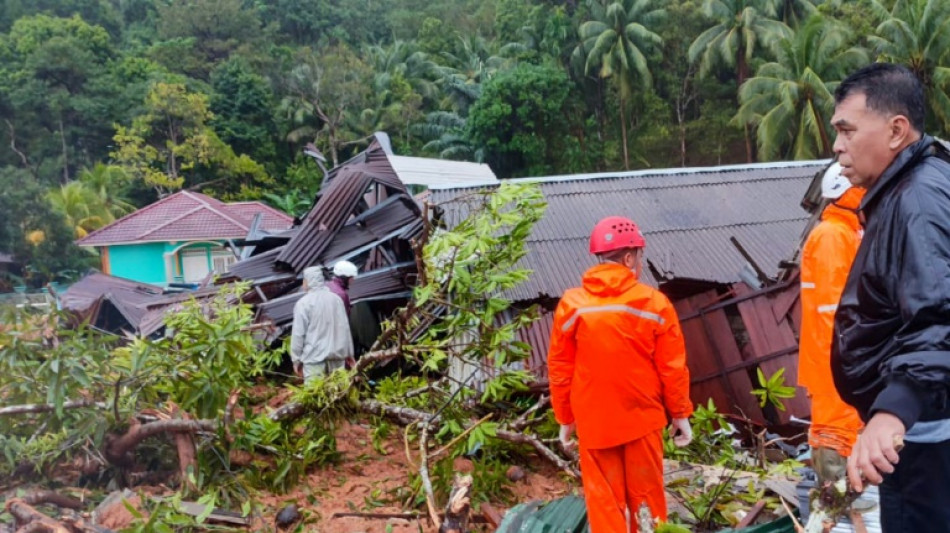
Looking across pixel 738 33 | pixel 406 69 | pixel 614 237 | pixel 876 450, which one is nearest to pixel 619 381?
pixel 614 237

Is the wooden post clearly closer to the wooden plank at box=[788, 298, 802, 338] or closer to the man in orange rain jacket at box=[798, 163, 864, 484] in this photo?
the man in orange rain jacket at box=[798, 163, 864, 484]

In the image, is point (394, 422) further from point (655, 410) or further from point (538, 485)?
point (655, 410)

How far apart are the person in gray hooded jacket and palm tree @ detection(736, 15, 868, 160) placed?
19.3 meters

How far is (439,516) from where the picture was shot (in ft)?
12.9

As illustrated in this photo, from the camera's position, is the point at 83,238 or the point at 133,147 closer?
the point at 83,238

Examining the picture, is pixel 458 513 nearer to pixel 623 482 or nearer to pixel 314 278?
pixel 623 482

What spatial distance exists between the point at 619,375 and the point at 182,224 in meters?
25.7

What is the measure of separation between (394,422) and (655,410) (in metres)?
2.72

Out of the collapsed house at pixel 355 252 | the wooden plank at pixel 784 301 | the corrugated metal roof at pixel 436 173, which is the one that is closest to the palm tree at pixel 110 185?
the corrugated metal roof at pixel 436 173

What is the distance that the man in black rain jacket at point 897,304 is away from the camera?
1478mm

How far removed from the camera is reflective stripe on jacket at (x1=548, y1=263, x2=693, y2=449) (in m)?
3.21

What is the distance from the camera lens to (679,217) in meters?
8.87

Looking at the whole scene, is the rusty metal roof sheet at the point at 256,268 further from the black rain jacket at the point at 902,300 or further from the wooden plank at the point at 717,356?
the black rain jacket at the point at 902,300

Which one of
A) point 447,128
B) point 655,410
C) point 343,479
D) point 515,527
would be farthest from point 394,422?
point 447,128
